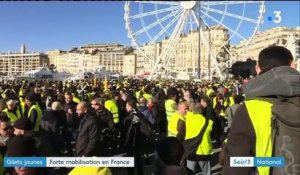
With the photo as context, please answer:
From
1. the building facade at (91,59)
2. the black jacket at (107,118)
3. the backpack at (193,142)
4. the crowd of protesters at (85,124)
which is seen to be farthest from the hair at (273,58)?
the building facade at (91,59)

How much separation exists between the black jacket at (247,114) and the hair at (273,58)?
90mm

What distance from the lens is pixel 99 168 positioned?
10.7 feet

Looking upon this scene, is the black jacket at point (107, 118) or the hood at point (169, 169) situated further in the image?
the black jacket at point (107, 118)

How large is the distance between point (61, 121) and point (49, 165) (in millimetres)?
4702

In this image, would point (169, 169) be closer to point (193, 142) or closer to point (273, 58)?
point (273, 58)

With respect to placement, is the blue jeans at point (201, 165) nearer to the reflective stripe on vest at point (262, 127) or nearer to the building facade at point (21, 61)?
the reflective stripe on vest at point (262, 127)

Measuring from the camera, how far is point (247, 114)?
2.42 meters

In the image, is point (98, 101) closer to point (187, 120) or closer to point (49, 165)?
point (187, 120)

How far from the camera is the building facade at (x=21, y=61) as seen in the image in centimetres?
12419

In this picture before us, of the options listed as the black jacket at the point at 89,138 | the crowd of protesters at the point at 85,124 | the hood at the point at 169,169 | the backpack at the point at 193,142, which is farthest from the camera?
the backpack at the point at 193,142

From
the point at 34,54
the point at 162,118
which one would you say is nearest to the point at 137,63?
the point at 34,54

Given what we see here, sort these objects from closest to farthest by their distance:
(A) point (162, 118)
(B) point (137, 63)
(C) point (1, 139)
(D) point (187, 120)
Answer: (C) point (1, 139), (D) point (187, 120), (A) point (162, 118), (B) point (137, 63)

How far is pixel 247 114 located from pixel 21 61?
492 feet

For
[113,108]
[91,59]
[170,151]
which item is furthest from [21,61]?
[170,151]
